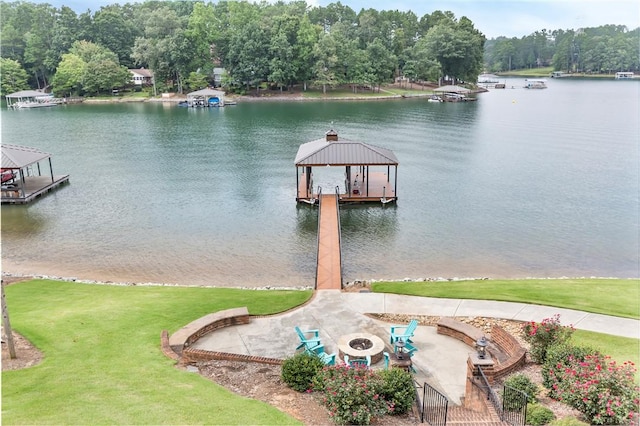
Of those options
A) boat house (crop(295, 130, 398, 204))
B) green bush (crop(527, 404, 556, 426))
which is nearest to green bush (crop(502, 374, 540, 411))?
green bush (crop(527, 404, 556, 426))

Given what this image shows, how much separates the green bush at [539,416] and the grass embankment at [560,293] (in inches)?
191

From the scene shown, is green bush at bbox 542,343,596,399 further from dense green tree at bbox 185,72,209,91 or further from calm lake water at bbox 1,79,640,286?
dense green tree at bbox 185,72,209,91

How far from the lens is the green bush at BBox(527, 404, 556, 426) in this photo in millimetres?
9555

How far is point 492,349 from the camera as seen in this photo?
1380 cm

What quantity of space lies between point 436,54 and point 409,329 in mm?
105894

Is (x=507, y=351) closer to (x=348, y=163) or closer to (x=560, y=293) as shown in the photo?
(x=560, y=293)

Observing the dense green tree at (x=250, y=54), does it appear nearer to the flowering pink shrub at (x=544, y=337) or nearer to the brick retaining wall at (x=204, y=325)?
the brick retaining wall at (x=204, y=325)

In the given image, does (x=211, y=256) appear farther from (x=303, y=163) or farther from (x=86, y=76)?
(x=86, y=76)

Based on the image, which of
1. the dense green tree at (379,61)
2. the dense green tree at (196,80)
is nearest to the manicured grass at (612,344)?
the dense green tree at (379,61)

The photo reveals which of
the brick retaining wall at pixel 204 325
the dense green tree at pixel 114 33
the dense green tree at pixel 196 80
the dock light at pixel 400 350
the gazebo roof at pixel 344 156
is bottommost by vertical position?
the brick retaining wall at pixel 204 325

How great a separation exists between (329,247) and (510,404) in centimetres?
1512

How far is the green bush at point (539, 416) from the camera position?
955 centimetres

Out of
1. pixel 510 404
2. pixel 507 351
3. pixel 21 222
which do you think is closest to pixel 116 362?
pixel 510 404

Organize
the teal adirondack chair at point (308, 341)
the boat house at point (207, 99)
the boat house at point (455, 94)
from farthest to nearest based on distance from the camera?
1. the boat house at point (455, 94)
2. the boat house at point (207, 99)
3. the teal adirondack chair at point (308, 341)
